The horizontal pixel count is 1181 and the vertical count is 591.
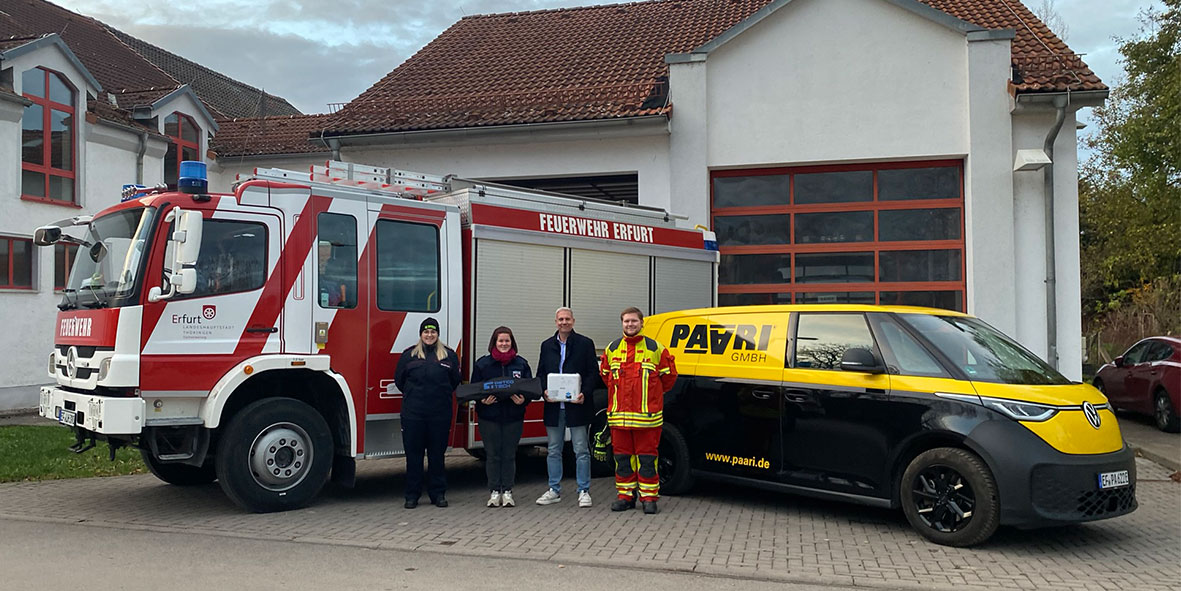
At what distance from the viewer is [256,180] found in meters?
8.33

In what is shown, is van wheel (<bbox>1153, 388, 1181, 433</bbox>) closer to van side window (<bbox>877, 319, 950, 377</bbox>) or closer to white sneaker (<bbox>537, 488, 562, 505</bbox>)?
van side window (<bbox>877, 319, 950, 377</bbox>)

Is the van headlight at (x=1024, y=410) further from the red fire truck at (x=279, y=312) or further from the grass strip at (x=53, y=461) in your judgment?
the grass strip at (x=53, y=461)

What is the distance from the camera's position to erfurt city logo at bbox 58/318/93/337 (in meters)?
7.97

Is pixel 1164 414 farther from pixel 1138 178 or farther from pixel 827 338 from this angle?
pixel 1138 178

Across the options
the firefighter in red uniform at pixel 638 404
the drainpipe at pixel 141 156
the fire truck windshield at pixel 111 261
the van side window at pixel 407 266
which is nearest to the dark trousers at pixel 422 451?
the van side window at pixel 407 266

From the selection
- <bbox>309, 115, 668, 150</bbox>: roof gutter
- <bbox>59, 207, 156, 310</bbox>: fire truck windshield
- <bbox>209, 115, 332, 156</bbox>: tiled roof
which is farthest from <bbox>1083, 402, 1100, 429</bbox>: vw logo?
<bbox>209, 115, 332, 156</bbox>: tiled roof

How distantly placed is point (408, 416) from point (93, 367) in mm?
2504

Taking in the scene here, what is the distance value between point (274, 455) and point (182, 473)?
186 cm

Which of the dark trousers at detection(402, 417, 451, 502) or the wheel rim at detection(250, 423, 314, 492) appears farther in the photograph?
the dark trousers at detection(402, 417, 451, 502)

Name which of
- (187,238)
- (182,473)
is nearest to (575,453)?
(187,238)

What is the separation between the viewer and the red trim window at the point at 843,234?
14.1m

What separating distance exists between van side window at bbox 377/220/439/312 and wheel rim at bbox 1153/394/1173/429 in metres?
11.5

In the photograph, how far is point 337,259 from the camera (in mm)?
8617

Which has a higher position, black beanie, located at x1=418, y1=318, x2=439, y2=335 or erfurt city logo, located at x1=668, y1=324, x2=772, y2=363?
black beanie, located at x1=418, y1=318, x2=439, y2=335
